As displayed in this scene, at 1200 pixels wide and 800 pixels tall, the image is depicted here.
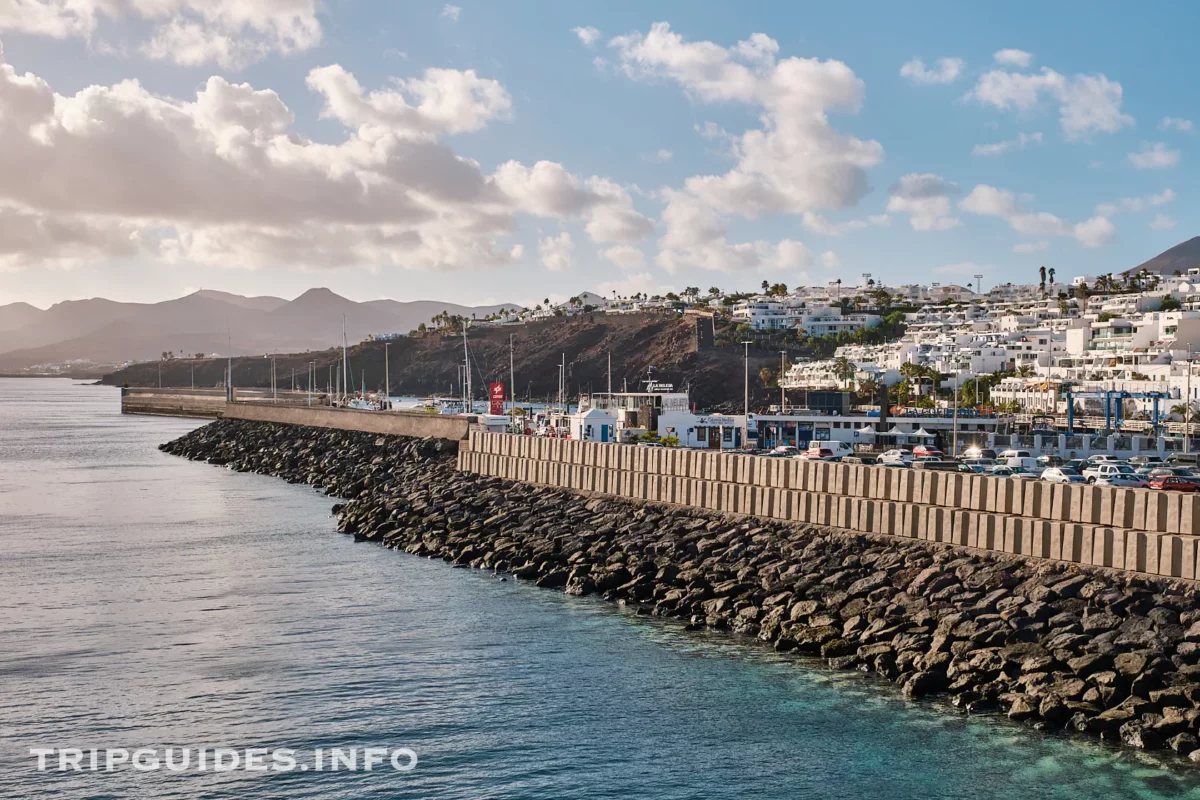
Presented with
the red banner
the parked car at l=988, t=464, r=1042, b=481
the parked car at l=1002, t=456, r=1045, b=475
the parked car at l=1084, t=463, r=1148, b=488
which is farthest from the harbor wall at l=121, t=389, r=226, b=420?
the parked car at l=1084, t=463, r=1148, b=488

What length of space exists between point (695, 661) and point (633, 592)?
7.29 meters

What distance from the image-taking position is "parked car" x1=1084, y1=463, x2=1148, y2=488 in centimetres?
4856

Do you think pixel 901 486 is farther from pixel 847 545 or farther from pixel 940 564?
pixel 940 564

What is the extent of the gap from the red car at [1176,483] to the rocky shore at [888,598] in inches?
698

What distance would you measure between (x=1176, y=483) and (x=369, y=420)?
60.4 metres

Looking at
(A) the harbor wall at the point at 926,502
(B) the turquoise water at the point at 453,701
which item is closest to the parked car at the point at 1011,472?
(A) the harbor wall at the point at 926,502

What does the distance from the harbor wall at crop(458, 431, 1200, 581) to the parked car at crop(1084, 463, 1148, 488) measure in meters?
12.7

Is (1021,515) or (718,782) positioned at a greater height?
(1021,515)

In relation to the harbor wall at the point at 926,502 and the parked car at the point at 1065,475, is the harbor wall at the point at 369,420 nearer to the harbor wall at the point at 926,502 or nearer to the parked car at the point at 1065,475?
the harbor wall at the point at 926,502

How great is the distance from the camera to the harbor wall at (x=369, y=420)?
76.6 metres

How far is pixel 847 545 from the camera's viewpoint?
3716cm

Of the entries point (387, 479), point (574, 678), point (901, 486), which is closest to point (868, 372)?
point (387, 479)

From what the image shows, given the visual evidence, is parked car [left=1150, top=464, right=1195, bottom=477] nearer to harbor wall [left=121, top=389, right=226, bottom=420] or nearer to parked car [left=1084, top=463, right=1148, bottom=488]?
parked car [left=1084, top=463, right=1148, bottom=488]

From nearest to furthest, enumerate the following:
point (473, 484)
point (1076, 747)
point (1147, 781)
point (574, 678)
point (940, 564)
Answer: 1. point (1147, 781)
2. point (1076, 747)
3. point (574, 678)
4. point (940, 564)
5. point (473, 484)
